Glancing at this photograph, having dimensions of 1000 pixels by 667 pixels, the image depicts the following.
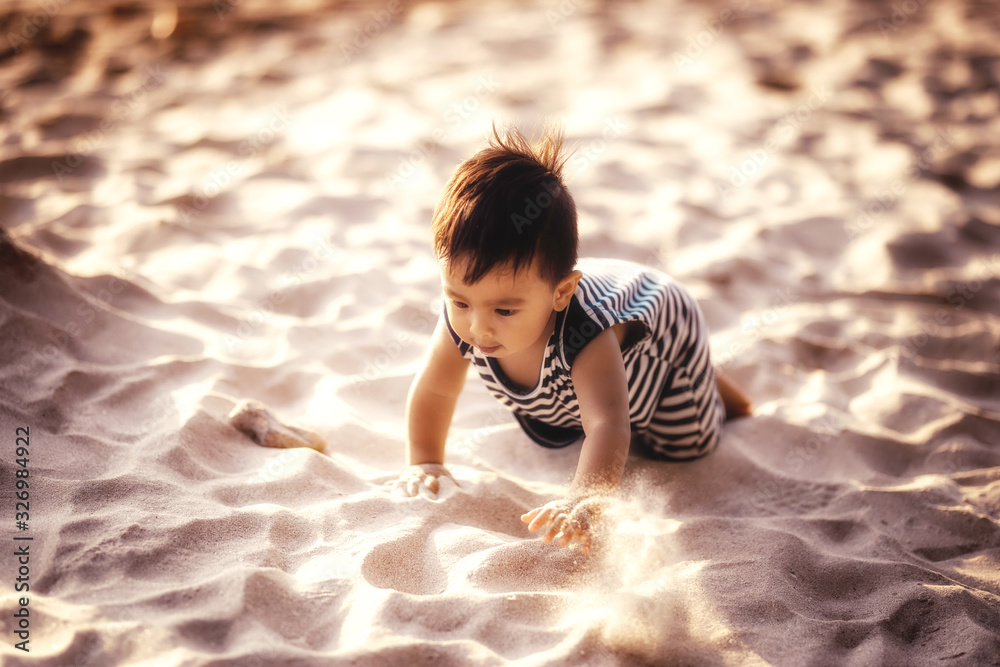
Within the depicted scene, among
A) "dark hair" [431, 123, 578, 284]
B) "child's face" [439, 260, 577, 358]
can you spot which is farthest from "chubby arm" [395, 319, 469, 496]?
"dark hair" [431, 123, 578, 284]

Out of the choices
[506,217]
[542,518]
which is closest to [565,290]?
[506,217]

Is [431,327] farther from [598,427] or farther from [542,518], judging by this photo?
[542,518]

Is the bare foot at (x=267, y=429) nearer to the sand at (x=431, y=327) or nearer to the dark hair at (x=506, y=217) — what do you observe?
the sand at (x=431, y=327)

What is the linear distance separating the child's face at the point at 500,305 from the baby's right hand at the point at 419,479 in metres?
0.45

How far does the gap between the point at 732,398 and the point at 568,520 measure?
42.6 inches

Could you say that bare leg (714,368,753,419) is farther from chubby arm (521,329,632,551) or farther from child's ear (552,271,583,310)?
child's ear (552,271,583,310)

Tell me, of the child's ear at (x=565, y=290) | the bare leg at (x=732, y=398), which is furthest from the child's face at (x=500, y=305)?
the bare leg at (x=732, y=398)

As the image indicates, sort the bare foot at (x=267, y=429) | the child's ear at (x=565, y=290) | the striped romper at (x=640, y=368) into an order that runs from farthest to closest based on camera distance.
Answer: the bare foot at (x=267, y=429)
the striped romper at (x=640, y=368)
the child's ear at (x=565, y=290)

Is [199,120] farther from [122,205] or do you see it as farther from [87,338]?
[87,338]

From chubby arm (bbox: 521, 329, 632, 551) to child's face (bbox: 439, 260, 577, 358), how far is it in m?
0.16

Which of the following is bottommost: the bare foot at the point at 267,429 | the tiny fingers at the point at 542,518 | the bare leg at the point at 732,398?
the bare leg at the point at 732,398

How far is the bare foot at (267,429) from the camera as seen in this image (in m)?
1.99

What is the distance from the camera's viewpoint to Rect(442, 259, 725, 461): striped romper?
1741mm

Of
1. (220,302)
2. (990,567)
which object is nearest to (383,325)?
(220,302)
